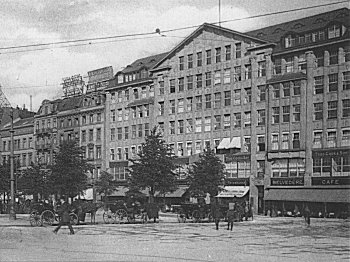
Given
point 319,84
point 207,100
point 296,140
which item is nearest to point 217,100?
point 207,100

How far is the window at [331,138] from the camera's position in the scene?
88.4 ft

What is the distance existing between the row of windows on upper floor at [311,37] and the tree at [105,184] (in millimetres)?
9994

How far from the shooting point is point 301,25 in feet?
70.1

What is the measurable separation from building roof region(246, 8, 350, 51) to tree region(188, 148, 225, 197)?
7.09 meters

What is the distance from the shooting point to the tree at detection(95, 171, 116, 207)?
1152 inches

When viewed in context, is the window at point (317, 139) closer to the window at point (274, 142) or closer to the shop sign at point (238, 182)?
the window at point (274, 142)

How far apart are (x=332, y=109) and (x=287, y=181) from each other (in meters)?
6.78

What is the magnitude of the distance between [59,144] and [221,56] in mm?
8163

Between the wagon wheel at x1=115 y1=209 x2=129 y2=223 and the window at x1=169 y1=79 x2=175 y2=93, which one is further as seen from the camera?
the window at x1=169 y1=79 x2=175 y2=93

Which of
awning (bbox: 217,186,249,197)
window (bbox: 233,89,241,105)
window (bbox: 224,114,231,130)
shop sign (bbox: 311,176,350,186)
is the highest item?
window (bbox: 233,89,241,105)

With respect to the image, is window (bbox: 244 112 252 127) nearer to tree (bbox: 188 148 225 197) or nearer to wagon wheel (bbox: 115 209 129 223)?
tree (bbox: 188 148 225 197)

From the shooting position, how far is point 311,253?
1352 cm

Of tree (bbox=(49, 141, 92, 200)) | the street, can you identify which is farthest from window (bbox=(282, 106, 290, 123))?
the street

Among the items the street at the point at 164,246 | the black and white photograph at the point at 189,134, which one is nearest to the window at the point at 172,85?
the black and white photograph at the point at 189,134
